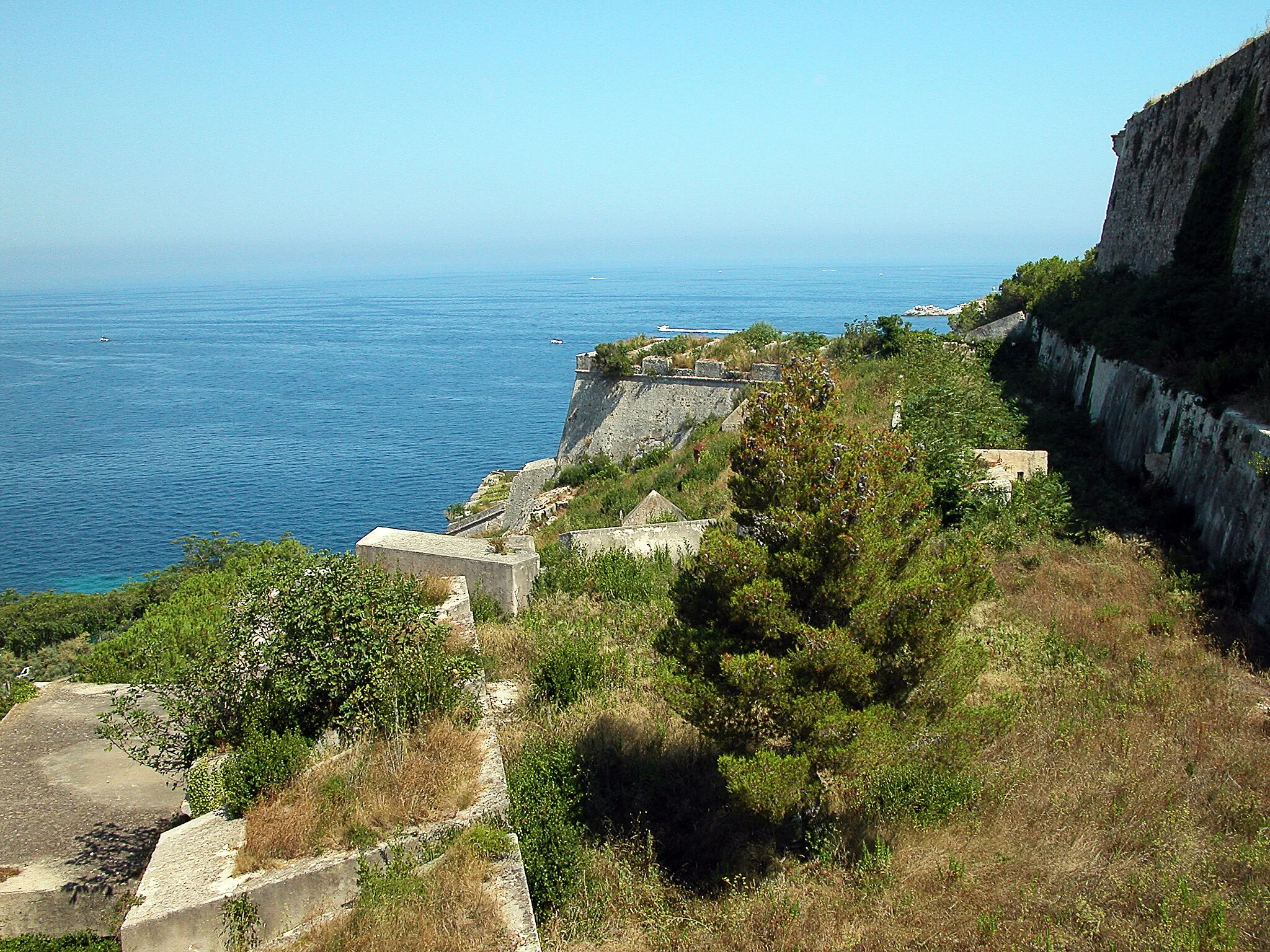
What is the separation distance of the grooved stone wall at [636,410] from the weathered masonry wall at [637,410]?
0.9 inches

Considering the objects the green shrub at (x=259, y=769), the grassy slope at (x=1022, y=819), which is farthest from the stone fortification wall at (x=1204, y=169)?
the green shrub at (x=259, y=769)

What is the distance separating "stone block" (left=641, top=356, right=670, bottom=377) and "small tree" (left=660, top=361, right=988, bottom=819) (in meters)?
25.9

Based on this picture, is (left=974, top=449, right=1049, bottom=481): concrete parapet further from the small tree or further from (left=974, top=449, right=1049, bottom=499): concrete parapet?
the small tree

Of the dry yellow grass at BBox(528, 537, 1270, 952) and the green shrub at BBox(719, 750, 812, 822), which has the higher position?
the green shrub at BBox(719, 750, 812, 822)

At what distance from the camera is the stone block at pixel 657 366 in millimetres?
32156

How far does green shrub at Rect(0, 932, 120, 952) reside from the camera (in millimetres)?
6324

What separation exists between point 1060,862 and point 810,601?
243 cm

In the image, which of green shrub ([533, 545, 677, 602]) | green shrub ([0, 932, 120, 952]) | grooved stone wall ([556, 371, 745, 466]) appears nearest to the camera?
green shrub ([0, 932, 120, 952])

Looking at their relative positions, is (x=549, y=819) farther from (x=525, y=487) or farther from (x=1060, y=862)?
(x=525, y=487)

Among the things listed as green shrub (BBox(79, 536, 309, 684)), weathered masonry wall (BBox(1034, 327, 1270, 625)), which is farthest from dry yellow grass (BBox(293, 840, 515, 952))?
weathered masonry wall (BBox(1034, 327, 1270, 625))

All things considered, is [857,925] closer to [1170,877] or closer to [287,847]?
[1170,877]

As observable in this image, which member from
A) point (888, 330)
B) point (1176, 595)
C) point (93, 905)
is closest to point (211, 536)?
point (888, 330)

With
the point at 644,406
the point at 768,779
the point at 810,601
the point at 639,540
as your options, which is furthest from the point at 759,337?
the point at 768,779

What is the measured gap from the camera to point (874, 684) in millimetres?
6012
